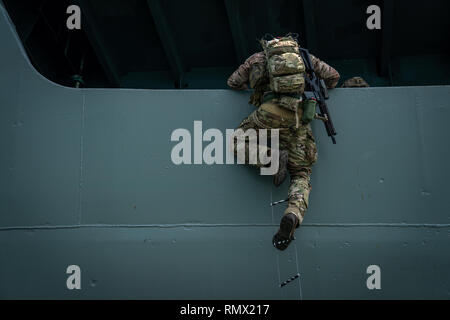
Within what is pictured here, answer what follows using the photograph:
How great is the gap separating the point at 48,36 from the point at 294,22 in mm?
2141

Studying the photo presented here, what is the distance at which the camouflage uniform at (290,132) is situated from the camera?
3217mm

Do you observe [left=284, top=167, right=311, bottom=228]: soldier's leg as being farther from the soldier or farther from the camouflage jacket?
the camouflage jacket

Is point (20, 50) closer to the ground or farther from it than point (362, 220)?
farther from it

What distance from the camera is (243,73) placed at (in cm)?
342

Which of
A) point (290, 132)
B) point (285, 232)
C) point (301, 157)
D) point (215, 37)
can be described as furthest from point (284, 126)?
point (215, 37)

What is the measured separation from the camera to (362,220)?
3328 millimetres

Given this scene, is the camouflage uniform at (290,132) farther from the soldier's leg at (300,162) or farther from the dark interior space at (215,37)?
the dark interior space at (215,37)

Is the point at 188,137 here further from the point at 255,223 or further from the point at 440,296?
the point at 440,296

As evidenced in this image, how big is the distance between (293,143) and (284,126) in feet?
0.39

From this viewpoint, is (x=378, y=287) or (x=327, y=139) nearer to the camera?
(x=378, y=287)

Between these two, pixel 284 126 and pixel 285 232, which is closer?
pixel 285 232

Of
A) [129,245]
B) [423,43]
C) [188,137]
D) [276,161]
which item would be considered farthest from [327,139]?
[423,43]

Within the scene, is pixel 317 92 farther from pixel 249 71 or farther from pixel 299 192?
pixel 299 192

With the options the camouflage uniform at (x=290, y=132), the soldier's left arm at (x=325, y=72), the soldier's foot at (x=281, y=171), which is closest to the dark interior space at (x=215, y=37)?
the soldier's left arm at (x=325, y=72)
